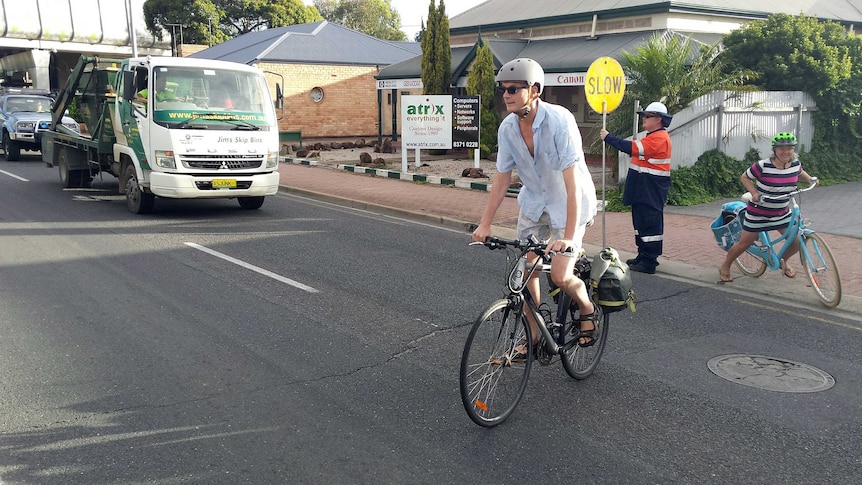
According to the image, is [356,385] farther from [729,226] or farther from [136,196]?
[136,196]

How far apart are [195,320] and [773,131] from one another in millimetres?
13367

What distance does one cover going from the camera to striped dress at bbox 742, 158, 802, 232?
739 cm

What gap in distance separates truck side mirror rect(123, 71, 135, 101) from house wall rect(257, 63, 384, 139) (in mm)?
19569

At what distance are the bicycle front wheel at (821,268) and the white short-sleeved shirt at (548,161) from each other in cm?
364

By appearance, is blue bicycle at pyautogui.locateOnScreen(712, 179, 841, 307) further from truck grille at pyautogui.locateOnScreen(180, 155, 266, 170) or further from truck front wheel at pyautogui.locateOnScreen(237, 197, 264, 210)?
truck front wheel at pyautogui.locateOnScreen(237, 197, 264, 210)

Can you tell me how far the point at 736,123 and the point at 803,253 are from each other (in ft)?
27.3

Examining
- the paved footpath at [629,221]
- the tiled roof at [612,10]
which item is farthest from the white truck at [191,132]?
the tiled roof at [612,10]

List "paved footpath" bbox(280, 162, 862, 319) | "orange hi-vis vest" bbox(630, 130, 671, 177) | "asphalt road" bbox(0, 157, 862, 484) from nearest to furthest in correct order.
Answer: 1. "asphalt road" bbox(0, 157, 862, 484)
2. "paved footpath" bbox(280, 162, 862, 319)
3. "orange hi-vis vest" bbox(630, 130, 671, 177)

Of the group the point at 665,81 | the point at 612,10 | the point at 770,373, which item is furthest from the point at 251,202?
the point at 612,10

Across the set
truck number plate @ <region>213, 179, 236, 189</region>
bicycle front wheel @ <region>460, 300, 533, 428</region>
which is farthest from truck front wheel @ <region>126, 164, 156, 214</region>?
bicycle front wheel @ <region>460, 300, 533, 428</region>

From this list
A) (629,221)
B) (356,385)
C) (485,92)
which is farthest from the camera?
(485,92)

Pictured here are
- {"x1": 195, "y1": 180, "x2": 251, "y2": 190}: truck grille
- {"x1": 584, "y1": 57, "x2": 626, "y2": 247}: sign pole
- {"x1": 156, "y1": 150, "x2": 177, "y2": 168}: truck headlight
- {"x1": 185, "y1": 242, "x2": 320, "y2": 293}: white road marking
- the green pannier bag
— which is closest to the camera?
the green pannier bag

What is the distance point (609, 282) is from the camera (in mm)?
4859

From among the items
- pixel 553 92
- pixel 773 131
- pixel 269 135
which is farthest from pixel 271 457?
pixel 553 92
